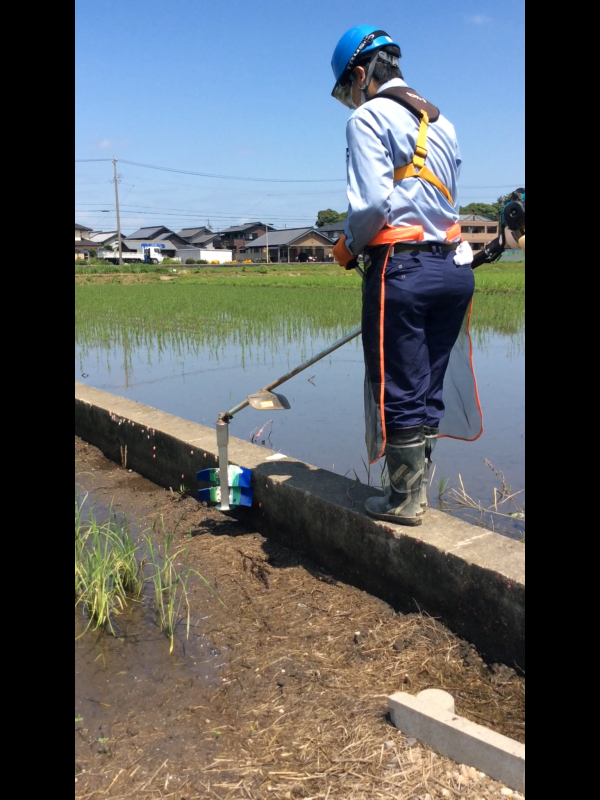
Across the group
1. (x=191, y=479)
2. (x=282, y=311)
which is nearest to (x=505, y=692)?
(x=191, y=479)

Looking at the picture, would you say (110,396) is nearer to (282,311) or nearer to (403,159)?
(403,159)

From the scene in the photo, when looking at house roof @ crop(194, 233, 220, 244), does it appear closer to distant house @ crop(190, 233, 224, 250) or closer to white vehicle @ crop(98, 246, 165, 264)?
distant house @ crop(190, 233, 224, 250)

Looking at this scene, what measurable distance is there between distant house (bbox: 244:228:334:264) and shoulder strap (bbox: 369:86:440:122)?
5971cm

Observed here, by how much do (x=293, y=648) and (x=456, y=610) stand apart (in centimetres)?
51

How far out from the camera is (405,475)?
2355 millimetres

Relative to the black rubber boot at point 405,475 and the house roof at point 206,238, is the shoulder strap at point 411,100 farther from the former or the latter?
the house roof at point 206,238

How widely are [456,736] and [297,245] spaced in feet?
208

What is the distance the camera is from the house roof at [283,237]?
63.0m

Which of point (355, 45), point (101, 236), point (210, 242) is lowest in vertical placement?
point (355, 45)

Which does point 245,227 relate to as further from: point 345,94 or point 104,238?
point 345,94

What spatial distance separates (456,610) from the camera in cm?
213

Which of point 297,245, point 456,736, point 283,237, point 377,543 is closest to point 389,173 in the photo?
point 377,543

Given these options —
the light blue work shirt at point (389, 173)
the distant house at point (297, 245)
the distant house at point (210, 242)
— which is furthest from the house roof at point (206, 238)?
the light blue work shirt at point (389, 173)

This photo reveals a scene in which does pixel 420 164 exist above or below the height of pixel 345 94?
below
